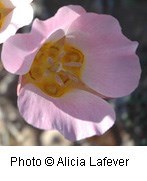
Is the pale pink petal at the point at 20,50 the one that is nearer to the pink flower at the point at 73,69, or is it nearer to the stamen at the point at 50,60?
the pink flower at the point at 73,69

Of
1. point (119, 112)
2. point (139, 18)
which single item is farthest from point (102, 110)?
point (139, 18)

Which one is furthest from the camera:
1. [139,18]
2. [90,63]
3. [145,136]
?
[139,18]

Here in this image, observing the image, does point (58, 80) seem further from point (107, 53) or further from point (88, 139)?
point (88, 139)

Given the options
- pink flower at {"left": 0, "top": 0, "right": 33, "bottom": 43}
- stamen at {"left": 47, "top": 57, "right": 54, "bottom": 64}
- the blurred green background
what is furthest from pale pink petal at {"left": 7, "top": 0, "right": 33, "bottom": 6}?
the blurred green background

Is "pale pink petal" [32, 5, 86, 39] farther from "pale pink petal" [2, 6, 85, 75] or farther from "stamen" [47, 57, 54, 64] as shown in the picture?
"stamen" [47, 57, 54, 64]

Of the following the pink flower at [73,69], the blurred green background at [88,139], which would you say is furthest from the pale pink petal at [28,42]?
the blurred green background at [88,139]

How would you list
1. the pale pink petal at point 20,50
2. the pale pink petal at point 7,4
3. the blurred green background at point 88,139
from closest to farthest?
the pale pink petal at point 20,50
the pale pink petal at point 7,4
the blurred green background at point 88,139

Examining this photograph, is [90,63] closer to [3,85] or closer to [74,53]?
[74,53]
